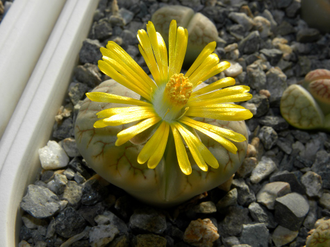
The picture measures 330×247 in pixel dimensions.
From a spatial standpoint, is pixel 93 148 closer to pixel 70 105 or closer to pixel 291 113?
pixel 70 105

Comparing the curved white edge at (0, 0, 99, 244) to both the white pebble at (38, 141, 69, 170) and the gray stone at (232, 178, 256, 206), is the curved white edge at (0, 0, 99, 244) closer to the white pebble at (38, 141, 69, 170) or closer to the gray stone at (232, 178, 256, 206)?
the white pebble at (38, 141, 69, 170)

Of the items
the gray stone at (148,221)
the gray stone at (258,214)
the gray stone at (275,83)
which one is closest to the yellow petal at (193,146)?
the gray stone at (148,221)

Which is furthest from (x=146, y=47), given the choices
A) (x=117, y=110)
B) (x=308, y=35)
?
(x=308, y=35)

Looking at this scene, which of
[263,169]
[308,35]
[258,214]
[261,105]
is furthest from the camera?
[308,35]

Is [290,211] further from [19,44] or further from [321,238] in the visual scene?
[19,44]

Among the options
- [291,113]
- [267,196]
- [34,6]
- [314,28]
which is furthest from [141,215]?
[314,28]

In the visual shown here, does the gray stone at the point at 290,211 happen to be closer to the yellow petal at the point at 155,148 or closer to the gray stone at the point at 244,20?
the yellow petal at the point at 155,148
